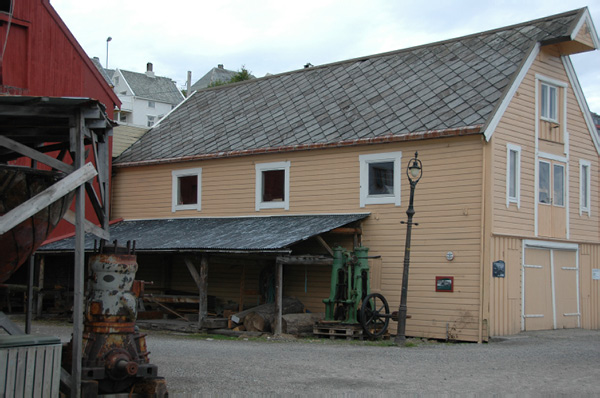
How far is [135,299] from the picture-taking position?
31.2 ft

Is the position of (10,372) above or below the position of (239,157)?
below

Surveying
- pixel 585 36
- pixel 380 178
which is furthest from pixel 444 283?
pixel 585 36

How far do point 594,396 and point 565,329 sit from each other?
35.6ft

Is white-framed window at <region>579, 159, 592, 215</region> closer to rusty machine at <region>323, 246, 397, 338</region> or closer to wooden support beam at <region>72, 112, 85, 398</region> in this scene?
rusty machine at <region>323, 246, 397, 338</region>

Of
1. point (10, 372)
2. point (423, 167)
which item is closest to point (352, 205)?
point (423, 167)

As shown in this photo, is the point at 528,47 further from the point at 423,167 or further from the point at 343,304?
the point at 343,304

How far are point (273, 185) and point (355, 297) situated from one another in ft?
17.9

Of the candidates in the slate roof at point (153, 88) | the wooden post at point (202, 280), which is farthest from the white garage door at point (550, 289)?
the slate roof at point (153, 88)

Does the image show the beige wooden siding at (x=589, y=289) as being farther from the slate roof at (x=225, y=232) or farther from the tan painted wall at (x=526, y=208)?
the slate roof at (x=225, y=232)

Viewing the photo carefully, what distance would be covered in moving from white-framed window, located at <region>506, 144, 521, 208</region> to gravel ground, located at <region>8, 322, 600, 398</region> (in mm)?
3436

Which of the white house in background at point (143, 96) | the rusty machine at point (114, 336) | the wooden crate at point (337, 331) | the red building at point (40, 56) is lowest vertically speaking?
the wooden crate at point (337, 331)

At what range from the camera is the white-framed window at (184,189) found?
78.6 feet

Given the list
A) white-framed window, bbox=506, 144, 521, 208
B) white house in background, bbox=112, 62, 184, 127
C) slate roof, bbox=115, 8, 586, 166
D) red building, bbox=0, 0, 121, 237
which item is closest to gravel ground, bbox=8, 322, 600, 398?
white-framed window, bbox=506, 144, 521, 208

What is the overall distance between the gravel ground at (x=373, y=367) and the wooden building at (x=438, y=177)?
1892 millimetres
